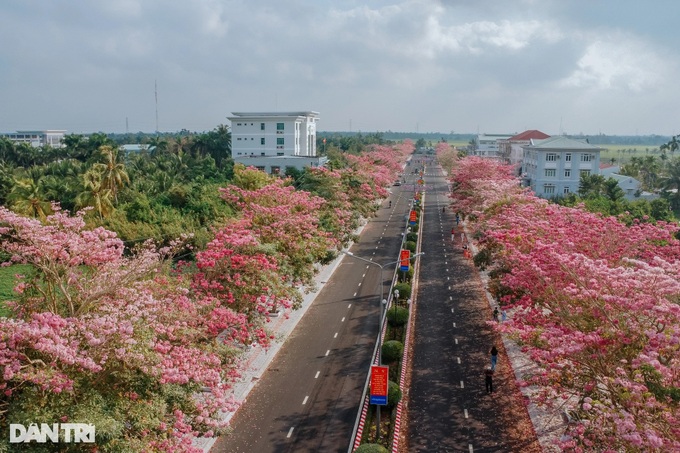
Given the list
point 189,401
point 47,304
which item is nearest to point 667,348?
point 189,401

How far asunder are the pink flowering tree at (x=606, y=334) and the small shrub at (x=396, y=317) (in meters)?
7.67

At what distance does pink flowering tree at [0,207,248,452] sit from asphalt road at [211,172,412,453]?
4661 mm

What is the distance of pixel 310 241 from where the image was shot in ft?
Result: 115

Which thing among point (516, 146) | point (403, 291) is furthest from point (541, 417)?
point (516, 146)

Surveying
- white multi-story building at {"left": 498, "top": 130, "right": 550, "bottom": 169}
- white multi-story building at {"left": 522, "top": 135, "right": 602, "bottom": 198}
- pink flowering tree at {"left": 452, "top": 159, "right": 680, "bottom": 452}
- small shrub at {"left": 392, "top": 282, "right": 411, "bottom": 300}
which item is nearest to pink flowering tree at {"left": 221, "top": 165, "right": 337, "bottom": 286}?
small shrub at {"left": 392, "top": 282, "right": 411, "bottom": 300}

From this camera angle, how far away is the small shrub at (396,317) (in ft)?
111

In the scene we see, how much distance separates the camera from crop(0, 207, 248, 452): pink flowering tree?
1338 centimetres

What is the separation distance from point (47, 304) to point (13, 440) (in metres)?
4.83

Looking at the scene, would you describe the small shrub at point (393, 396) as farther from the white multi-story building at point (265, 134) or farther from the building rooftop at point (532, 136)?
the building rooftop at point (532, 136)

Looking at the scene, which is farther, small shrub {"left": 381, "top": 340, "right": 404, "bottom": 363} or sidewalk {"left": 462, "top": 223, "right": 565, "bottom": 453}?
small shrub {"left": 381, "top": 340, "right": 404, "bottom": 363}

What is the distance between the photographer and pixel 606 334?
16.8m

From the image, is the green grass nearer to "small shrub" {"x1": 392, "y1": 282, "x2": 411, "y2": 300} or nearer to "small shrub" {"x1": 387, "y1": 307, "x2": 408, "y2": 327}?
"small shrub" {"x1": 387, "y1": 307, "x2": 408, "y2": 327}

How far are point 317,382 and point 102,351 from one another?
1451cm

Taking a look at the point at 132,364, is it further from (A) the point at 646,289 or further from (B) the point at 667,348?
(A) the point at 646,289
